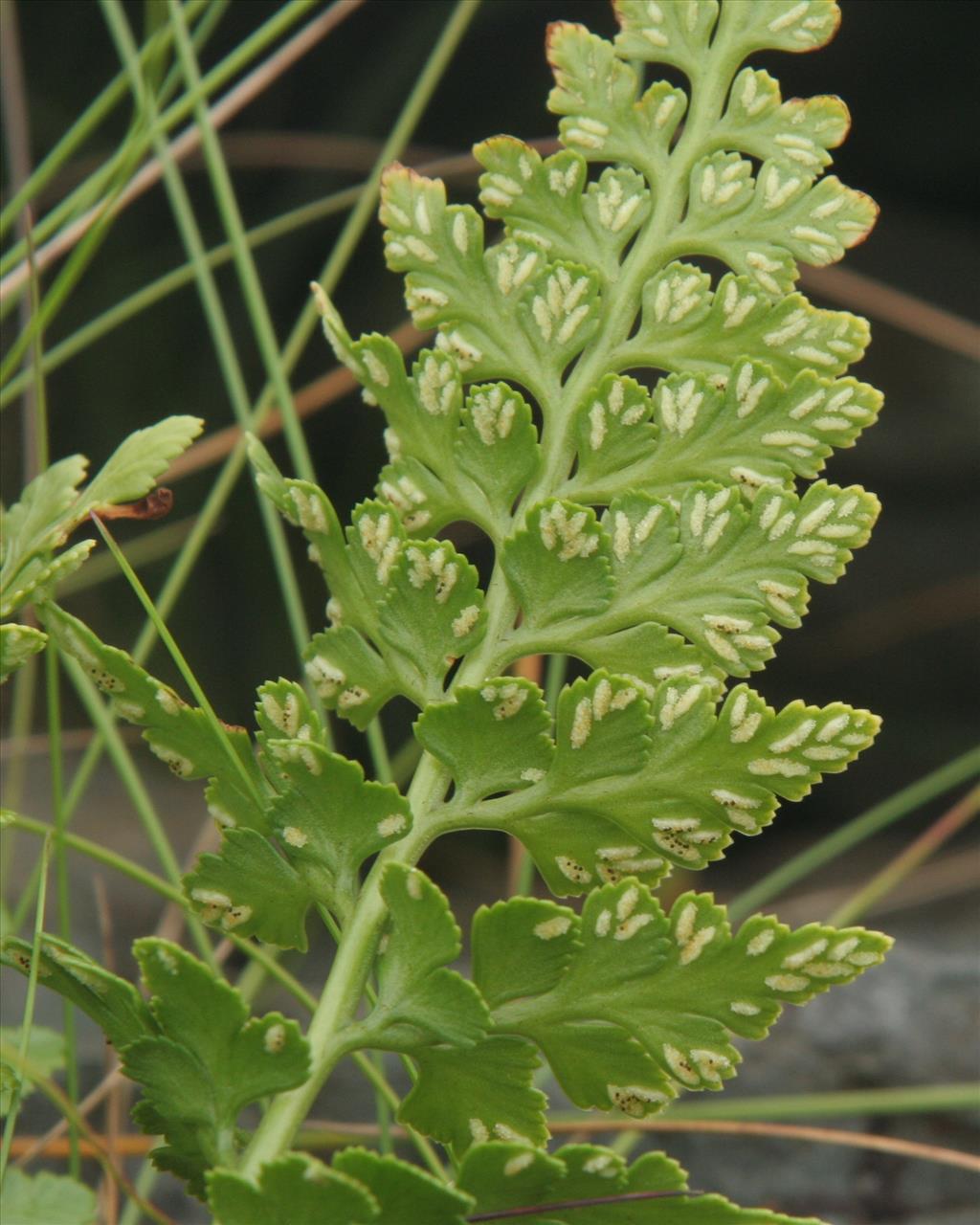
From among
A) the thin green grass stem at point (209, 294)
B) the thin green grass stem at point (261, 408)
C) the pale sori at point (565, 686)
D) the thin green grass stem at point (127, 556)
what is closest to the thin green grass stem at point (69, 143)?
the thin green grass stem at point (209, 294)

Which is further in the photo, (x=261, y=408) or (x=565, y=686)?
(x=261, y=408)

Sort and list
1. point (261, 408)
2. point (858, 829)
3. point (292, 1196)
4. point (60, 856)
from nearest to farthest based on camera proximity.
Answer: point (292, 1196), point (60, 856), point (261, 408), point (858, 829)

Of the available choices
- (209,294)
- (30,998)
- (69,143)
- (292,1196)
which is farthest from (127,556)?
(292,1196)

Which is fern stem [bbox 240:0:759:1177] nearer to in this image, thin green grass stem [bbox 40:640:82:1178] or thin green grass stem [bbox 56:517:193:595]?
thin green grass stem [bbox 40:640:82:1178]

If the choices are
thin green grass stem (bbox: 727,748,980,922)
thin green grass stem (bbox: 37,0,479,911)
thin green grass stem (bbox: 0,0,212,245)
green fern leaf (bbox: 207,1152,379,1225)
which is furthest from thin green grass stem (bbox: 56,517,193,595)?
green fern leaf (bbox: 207,1152,379,1225)

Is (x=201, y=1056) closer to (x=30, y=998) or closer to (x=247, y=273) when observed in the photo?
(x=30, y=998)

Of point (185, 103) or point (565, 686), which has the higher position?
point (185, 103)

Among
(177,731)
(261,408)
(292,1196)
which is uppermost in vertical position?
(261,408)

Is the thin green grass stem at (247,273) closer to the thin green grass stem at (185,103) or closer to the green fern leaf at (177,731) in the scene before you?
the thin green grass stem at (185,103)
